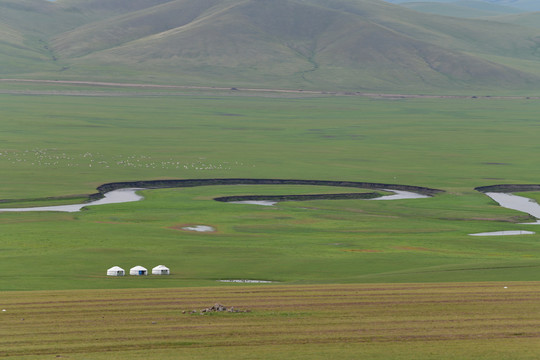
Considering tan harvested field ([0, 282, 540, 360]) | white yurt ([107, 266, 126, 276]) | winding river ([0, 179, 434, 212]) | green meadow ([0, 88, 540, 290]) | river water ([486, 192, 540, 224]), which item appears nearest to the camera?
tan harvested field ([0, 282, 540, 360])

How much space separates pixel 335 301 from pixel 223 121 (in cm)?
14923

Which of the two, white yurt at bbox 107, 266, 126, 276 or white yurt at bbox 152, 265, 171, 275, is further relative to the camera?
white yurt at bbox 152, 265, 171, 275

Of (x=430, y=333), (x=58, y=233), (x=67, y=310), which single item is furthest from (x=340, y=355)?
(x=58, y=233)

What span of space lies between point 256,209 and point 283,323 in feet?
157

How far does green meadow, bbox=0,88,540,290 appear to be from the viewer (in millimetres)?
53500

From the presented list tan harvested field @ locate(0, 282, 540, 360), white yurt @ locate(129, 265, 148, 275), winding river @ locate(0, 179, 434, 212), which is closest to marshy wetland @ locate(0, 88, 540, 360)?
tan harvested field @ locate(0, 282, 540, 360)

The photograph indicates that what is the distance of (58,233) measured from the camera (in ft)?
221

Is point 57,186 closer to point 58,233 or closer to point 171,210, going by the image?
point 171,210

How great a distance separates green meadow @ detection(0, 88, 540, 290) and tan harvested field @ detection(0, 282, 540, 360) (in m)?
5.14

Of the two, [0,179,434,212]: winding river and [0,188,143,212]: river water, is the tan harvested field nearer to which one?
[0,188,143,212]: river water

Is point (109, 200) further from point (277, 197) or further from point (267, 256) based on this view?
point (267, 256)

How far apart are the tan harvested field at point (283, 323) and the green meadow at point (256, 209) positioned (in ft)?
16.9

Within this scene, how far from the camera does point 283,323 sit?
36781 millimetres

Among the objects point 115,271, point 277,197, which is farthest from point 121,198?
point 115,271
